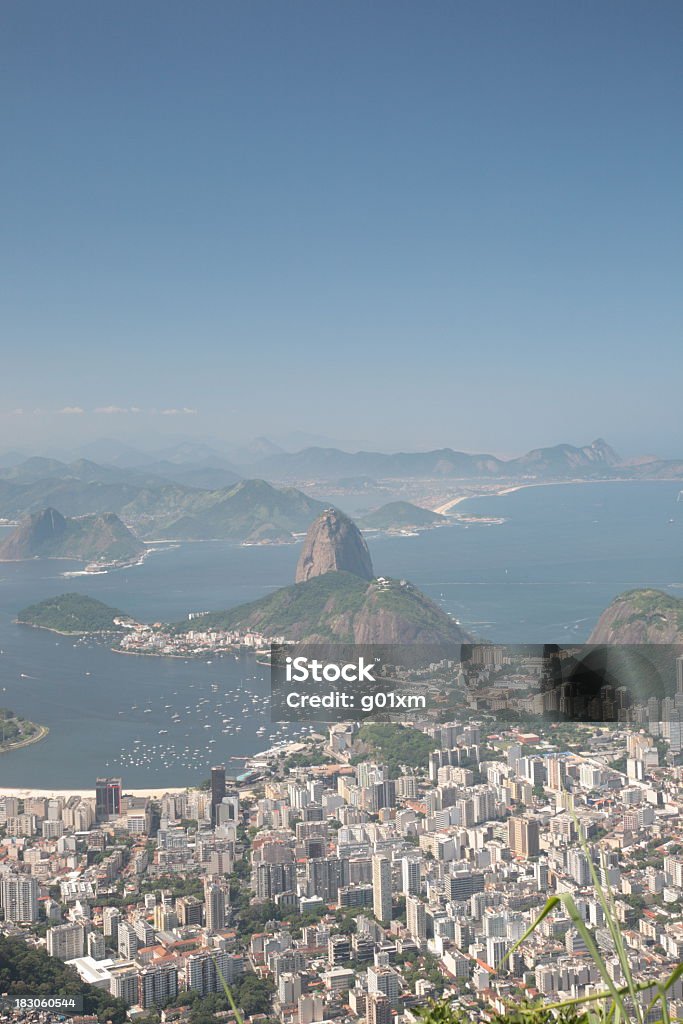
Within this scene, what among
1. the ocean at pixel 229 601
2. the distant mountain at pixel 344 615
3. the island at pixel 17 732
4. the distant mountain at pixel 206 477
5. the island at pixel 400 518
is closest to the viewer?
the ocean at pixel 229 601

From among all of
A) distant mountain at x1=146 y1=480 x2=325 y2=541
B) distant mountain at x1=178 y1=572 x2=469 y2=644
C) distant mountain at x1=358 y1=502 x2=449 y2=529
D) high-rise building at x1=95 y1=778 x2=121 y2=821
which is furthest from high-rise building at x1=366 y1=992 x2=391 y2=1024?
distant mountain at x1=146 y1=480 x2=325 y2=541

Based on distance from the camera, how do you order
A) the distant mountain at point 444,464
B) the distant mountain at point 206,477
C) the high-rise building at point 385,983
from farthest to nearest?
the distant mountain at point 444,464 < the distant mountain at point 206,477 < the high-rise building at point 385,983

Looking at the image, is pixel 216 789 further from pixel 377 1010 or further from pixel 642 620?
pixel 642 620

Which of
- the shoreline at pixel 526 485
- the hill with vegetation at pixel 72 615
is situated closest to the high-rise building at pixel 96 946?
the hill with vegetation at pixel 72 615

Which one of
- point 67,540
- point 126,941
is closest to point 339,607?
point 126,941

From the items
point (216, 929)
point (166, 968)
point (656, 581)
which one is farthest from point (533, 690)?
point (656, 581)

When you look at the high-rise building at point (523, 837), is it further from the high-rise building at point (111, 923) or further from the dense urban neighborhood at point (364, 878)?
the high-rise building at point (111, 923)

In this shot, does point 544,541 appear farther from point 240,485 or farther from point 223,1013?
point 223,1013
